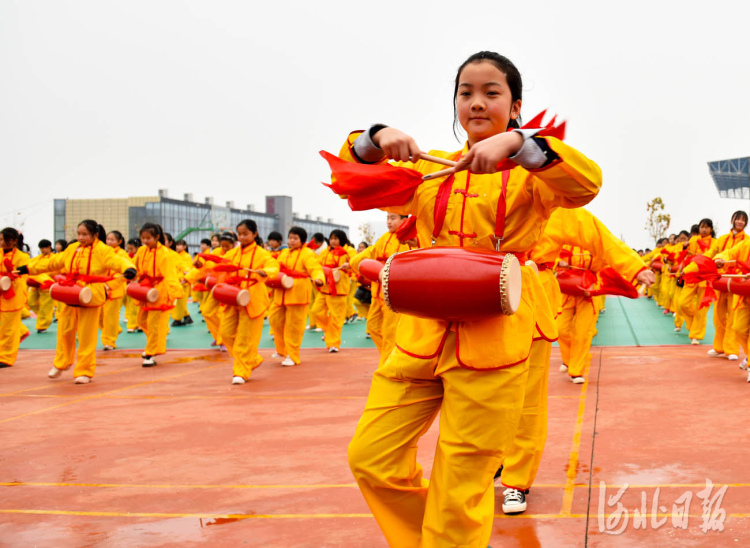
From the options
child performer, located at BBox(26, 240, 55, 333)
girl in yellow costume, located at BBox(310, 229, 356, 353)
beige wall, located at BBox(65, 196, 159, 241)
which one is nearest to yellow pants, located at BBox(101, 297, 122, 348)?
child performer, located at BBox(26, 240, 55, 333)

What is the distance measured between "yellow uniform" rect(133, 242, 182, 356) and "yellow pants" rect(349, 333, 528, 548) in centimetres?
837

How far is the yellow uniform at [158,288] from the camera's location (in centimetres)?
1051

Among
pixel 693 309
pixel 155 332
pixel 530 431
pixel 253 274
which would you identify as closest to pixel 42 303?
pixel 155 332

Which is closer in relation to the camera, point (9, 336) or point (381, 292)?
point (381, 292)

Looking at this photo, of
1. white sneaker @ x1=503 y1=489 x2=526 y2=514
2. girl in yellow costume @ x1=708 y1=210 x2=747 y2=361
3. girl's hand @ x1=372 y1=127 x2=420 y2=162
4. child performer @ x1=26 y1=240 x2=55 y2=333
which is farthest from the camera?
child performer @ x1=26 y1=240 x2=55 y2=333

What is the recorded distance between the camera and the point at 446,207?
265 cm

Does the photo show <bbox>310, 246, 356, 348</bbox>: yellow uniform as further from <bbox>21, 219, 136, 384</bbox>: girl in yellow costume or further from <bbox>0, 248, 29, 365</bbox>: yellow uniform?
<bbox>0, 248, 29, 365</bbox>: yellow uniform

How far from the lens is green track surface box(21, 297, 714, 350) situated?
1295cm

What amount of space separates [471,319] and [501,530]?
61.2 inches

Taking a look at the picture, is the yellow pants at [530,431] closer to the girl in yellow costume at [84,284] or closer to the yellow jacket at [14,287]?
the girl in yellow costume at [84,284]

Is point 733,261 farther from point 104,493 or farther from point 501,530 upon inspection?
Answer: point 104,493

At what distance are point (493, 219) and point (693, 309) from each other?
11003 millimetres

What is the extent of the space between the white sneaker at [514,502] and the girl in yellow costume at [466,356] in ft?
3.75

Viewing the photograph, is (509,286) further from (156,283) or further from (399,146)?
(156,283)
